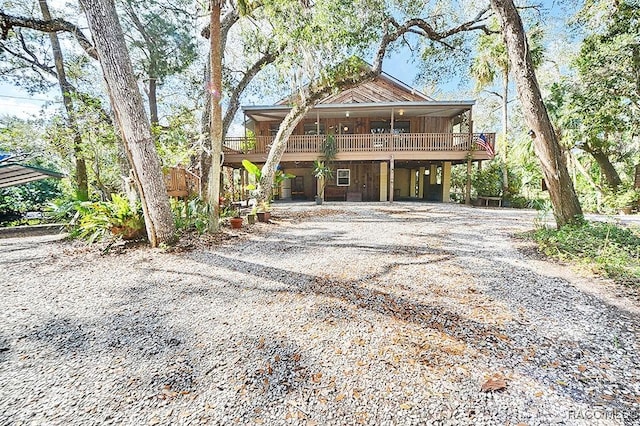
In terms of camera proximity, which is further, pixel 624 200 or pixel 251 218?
pixel 624 200

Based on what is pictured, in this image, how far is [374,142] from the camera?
14.8m

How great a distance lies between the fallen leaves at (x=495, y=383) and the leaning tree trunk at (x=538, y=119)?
5.70m

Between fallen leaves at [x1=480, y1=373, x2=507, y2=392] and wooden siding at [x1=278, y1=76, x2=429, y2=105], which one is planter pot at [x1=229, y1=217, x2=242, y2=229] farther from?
wooden siding at [x1=278, y1=76, x2=429, y2=105]

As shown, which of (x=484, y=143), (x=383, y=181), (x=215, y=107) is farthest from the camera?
(x=383, y=181)

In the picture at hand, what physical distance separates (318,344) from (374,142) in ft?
44.5

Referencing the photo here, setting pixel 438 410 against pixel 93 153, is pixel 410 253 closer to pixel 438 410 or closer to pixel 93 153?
pixel 438 410

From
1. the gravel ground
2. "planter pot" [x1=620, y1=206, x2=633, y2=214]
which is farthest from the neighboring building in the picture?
the gravel ground

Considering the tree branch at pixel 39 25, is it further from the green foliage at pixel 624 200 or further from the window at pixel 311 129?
the green foliage at pixel 624 200

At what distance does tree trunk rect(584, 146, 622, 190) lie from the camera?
1173 cm

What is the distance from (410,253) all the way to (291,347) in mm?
3426

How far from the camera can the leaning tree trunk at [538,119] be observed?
233 inches

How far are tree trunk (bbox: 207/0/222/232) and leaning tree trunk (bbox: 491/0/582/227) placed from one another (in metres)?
6.03

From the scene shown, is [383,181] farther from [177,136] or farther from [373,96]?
[177,136]

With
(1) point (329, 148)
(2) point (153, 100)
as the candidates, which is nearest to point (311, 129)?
(1) point (329, 148)
